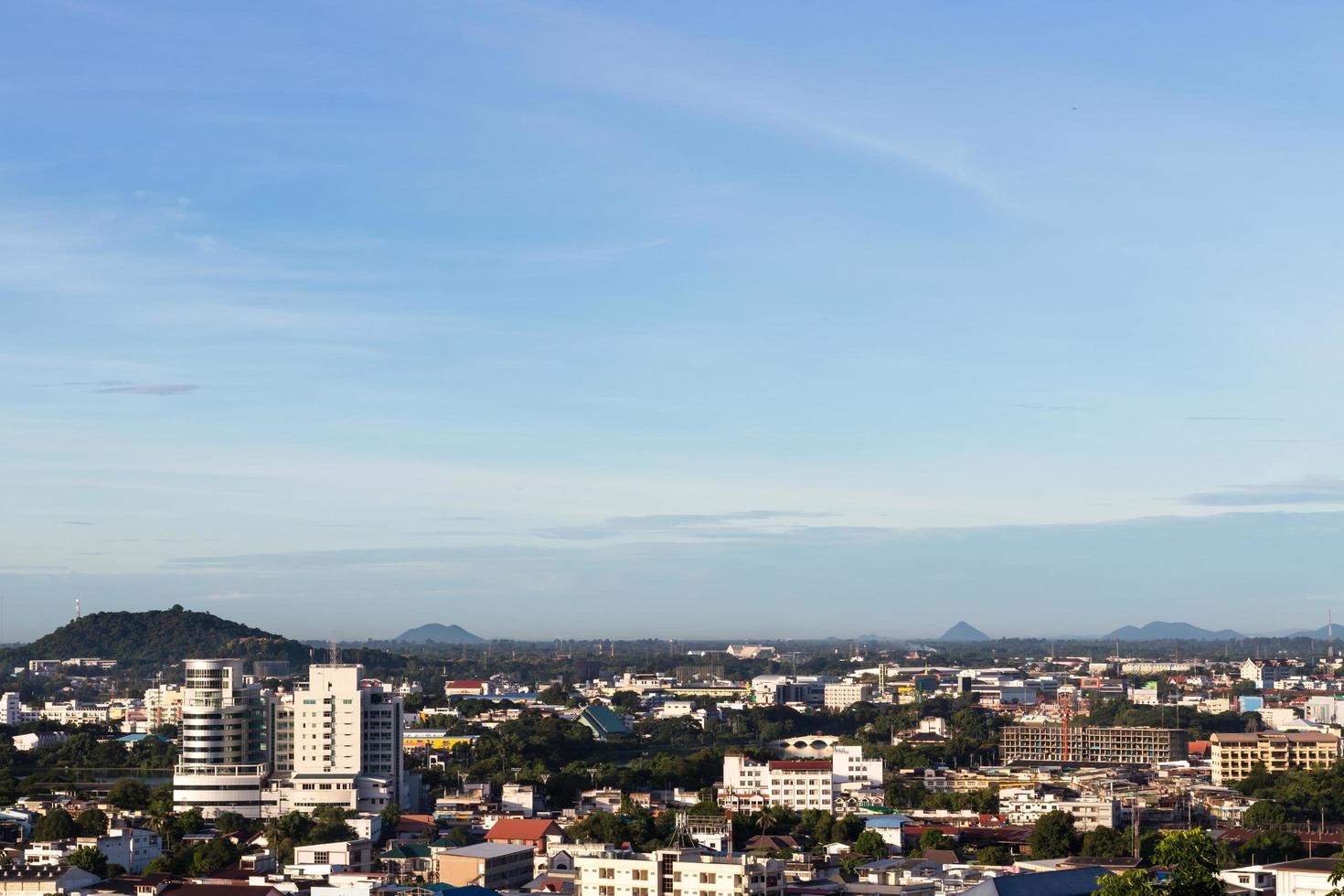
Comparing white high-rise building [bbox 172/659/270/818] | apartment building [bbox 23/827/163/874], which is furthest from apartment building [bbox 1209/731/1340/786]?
apartment building [bbox 23/827/163/874]

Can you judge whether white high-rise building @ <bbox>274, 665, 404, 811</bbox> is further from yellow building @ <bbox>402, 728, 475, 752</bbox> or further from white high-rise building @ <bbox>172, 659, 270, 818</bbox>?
yellow building @ <bbox>402, 728, 475, 752</bbox>

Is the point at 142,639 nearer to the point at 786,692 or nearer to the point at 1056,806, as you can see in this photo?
the point at 786,692

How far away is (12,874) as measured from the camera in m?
30.9

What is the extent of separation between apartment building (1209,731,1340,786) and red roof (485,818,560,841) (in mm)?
25662

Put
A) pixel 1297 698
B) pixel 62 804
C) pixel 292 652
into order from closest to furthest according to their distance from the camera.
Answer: pixel 62 804 → pixel 1297 698 → pixel 292 652

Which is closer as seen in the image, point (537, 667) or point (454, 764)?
point (454, 764)

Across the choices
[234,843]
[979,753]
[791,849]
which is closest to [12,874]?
[234,843]

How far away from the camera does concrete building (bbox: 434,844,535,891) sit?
31.8m

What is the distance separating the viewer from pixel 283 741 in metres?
47.2

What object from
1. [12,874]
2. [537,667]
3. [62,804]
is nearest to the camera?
[12,874]

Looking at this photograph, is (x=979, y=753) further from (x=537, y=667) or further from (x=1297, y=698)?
(x=537, y=667)

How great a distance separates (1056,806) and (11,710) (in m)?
61.6

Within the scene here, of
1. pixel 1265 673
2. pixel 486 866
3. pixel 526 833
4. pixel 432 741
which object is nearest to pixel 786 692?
pixel 1265 673

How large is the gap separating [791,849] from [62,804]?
19741 millimetres
